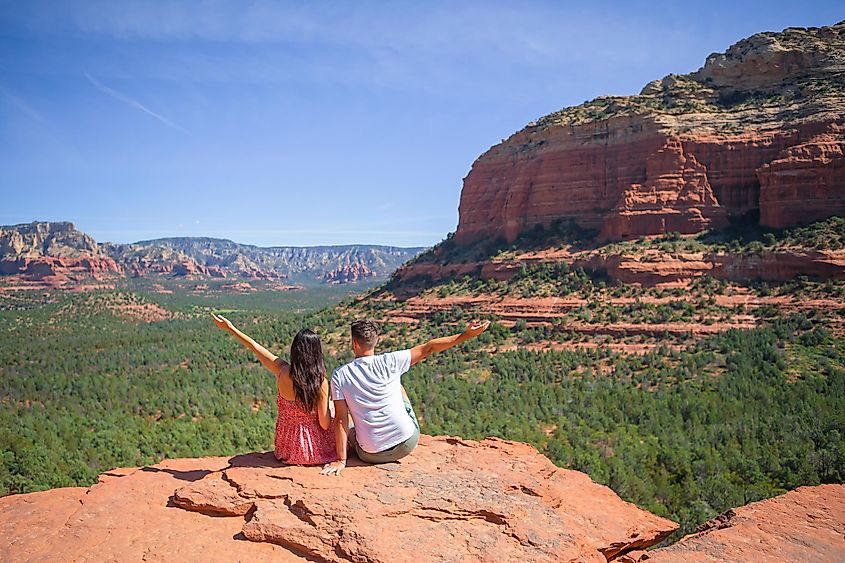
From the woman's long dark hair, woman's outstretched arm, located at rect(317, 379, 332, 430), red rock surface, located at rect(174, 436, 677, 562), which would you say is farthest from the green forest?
the woman's long dark hair

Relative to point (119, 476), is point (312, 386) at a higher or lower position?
higher

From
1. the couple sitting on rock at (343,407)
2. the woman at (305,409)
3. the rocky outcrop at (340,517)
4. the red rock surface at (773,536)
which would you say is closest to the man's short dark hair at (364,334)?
the couple sitting on rock at (343,407)

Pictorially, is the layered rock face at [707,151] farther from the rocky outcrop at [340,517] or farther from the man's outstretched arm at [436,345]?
the rocky outcrop at [340,517]

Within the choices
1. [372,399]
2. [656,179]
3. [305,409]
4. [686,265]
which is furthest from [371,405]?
[656,179]

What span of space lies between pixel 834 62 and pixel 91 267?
481 ft

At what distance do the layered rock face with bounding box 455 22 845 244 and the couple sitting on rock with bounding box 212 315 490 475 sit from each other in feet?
126

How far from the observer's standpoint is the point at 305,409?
5.23 metres

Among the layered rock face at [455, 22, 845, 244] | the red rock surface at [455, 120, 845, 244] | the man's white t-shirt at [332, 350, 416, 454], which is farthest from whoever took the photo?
→ the layered rock face at [455, 22, 845, 244]

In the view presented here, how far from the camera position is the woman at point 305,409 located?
517cm

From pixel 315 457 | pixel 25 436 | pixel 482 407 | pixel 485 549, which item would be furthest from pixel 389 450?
pixel 25 436

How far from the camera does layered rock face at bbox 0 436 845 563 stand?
3.71 meters

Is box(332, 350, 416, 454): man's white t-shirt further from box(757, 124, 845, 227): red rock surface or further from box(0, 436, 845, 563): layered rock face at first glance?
box(757, 124, 845, 227): red rock surface

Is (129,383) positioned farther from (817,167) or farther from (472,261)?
(817,167)

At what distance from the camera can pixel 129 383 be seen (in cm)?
3105
